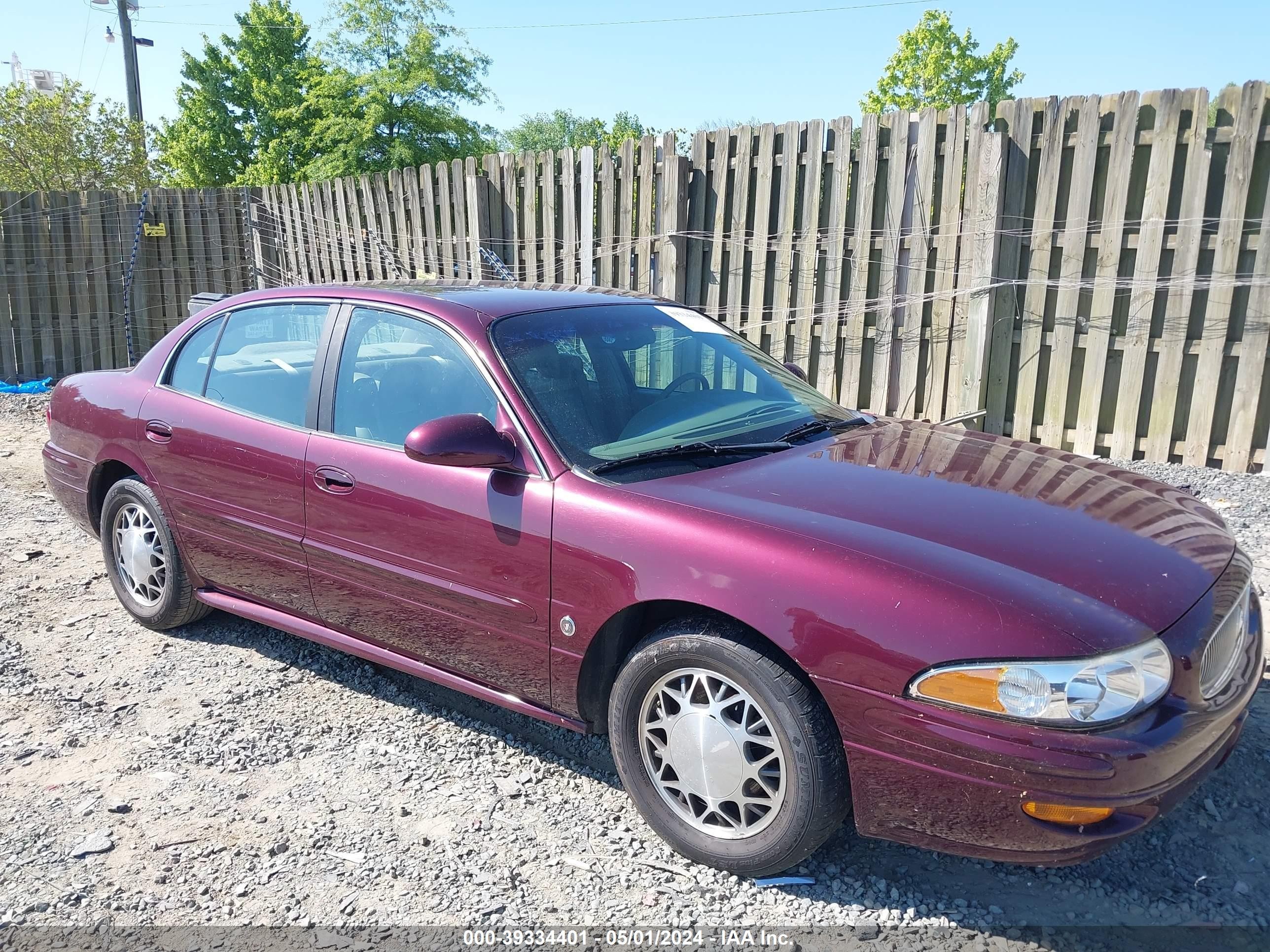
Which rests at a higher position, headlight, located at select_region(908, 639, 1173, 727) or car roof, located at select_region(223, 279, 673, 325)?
car roof, located at select_region(223, 279, 673, 325)

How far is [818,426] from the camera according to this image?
372cm

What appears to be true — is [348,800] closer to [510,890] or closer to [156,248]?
[510,890]

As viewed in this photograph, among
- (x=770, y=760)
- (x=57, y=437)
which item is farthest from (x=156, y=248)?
(x=770, y=760)

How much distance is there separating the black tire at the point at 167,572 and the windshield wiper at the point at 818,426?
9.35ft

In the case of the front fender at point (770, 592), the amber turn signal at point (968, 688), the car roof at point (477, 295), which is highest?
the car roof at point (477, 295)

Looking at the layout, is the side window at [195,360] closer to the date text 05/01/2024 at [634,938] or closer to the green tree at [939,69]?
the date text 05/01/2024 at [634,938]

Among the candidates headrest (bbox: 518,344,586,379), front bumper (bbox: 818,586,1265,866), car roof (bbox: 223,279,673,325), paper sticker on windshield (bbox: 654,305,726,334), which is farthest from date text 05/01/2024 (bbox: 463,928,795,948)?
paper sticker on windshield (bbox: 654,305,726,334)

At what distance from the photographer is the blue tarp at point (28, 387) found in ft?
37.7

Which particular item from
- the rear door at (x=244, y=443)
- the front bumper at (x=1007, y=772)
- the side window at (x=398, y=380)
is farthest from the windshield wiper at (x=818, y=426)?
the rear door at (x=244, y=443)

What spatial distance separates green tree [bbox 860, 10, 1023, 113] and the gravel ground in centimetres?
3478

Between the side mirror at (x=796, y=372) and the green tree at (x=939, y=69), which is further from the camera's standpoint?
the green tree at (x=939, y=69)

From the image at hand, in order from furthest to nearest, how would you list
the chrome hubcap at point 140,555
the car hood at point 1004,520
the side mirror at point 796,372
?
the chrome hubcap at point 140,555, the side mirror at point 796,372, the car hood at point 1004,520

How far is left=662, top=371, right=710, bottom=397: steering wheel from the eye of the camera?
145 inches

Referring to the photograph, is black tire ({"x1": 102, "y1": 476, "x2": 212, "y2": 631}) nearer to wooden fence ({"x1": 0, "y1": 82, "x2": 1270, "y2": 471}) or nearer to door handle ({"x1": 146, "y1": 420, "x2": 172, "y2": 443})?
door handle ({"x1": 146, "y1": 420, "x2": 172, "y2": 443})
